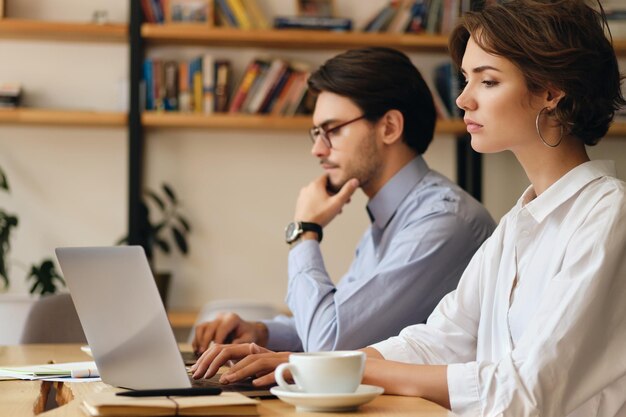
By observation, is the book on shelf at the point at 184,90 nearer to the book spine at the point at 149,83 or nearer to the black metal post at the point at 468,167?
the book spine at the point at 149,83

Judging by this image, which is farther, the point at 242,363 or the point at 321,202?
the point at 321,202

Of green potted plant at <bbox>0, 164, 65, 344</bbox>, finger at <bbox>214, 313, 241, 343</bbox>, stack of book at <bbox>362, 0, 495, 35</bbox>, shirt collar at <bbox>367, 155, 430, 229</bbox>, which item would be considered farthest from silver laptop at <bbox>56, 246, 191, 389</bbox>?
stack of book at <bbox>362, 0, 495, 35</bbox>

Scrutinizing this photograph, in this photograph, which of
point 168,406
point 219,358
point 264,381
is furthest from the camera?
point 219,358

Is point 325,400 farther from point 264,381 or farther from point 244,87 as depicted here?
point 244,87

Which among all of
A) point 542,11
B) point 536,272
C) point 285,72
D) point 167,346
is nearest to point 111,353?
point 167,346

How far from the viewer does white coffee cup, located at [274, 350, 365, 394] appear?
114 cm

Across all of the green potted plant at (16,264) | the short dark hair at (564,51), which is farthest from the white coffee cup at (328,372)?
the green potted plant at (16,264)

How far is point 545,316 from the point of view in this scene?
136 cm

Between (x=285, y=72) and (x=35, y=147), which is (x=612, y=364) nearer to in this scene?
(x=285, y=72)

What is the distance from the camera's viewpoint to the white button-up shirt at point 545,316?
1.33 m

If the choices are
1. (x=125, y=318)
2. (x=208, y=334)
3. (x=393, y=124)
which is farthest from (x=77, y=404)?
(x=393, y=124)

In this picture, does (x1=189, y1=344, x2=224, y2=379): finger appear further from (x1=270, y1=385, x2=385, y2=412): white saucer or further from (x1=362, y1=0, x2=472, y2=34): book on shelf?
(x1=362, y1=0, x2=472, y2=34): book on shelf

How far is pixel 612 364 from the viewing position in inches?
54.8

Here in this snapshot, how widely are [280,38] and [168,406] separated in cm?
330
